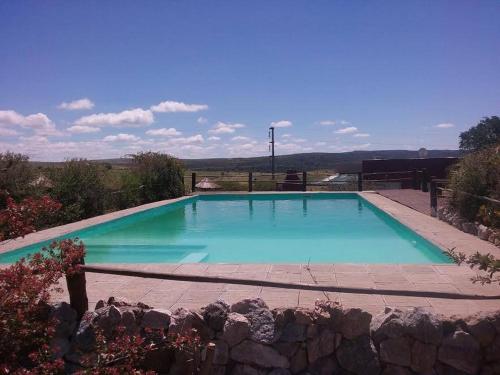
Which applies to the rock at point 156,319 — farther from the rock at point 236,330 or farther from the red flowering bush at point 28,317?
the red flowering bush at point 28,317

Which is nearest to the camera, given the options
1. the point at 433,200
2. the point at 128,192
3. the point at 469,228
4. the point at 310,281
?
the point at 310,281

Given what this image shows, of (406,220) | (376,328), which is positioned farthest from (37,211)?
(406,220)

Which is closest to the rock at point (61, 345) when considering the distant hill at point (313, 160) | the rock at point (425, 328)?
the rock at point (425, 328)

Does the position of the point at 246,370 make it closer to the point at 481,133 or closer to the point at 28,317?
the point at 28,317

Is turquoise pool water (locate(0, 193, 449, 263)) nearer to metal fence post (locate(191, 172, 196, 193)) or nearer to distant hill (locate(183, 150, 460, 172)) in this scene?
metal fence post (locate(191, 172, 196, 193))

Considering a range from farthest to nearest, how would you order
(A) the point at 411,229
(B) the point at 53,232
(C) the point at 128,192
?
(C) the point at 128,192 < (B) the point at 53,232 < (A) the point at 411,229

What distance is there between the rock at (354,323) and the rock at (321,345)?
0.32 feet

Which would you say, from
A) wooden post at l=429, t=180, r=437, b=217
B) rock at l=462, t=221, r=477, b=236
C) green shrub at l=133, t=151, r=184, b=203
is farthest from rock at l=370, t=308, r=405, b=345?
green shrub at l=133, t=151, r=184, b=203

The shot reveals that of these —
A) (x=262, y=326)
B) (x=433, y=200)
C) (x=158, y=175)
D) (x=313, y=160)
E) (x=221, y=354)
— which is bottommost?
(x=221, y=354)

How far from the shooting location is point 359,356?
3.21m

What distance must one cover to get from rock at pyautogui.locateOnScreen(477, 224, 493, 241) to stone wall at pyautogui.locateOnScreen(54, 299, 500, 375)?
150 inches

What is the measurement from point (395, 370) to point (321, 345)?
51 centimetres

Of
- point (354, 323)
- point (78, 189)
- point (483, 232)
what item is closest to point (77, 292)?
point (354, 323)

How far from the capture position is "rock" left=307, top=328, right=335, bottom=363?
10.7 feet
